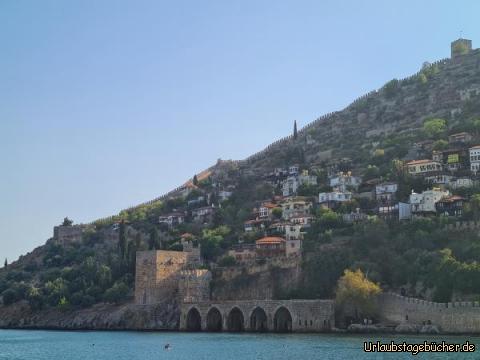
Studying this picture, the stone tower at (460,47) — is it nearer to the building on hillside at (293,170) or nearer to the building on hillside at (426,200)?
the building on hillside at (293,170)

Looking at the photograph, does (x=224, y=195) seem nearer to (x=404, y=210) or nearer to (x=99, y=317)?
(x=99, y=317)

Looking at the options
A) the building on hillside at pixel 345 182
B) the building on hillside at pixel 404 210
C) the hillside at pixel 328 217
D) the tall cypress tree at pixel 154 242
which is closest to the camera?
the hillside at pixel 328 217

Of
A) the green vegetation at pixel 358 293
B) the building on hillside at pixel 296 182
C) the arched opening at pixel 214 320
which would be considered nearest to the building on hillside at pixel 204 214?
the building on hillside at pixel 296 182

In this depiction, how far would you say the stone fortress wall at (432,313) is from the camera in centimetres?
4819

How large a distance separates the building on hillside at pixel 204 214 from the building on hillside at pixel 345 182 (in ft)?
51.8

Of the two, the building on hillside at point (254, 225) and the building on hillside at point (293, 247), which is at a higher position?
the building on hillside at point (254, 225)

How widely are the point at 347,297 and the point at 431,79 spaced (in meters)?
70.0

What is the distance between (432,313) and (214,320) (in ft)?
71.7

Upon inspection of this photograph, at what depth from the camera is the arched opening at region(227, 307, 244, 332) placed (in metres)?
63.3

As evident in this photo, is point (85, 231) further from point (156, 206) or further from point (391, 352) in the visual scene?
point (391, 352)

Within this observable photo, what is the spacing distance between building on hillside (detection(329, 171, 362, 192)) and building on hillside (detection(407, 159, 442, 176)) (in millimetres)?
6800

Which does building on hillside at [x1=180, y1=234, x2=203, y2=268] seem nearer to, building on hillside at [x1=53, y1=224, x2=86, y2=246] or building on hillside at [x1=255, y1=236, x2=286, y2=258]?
building on hillside at [x1=255, y1=236, x2=286, y2=258]

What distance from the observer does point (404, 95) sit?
115 metres

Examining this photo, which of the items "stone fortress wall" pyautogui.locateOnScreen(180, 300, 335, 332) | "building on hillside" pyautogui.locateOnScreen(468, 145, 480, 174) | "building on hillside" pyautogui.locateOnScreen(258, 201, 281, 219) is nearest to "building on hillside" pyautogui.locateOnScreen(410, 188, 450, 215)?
"building on hillside" pyautogui.locateOnScreen(468, 145, 480, 174)
